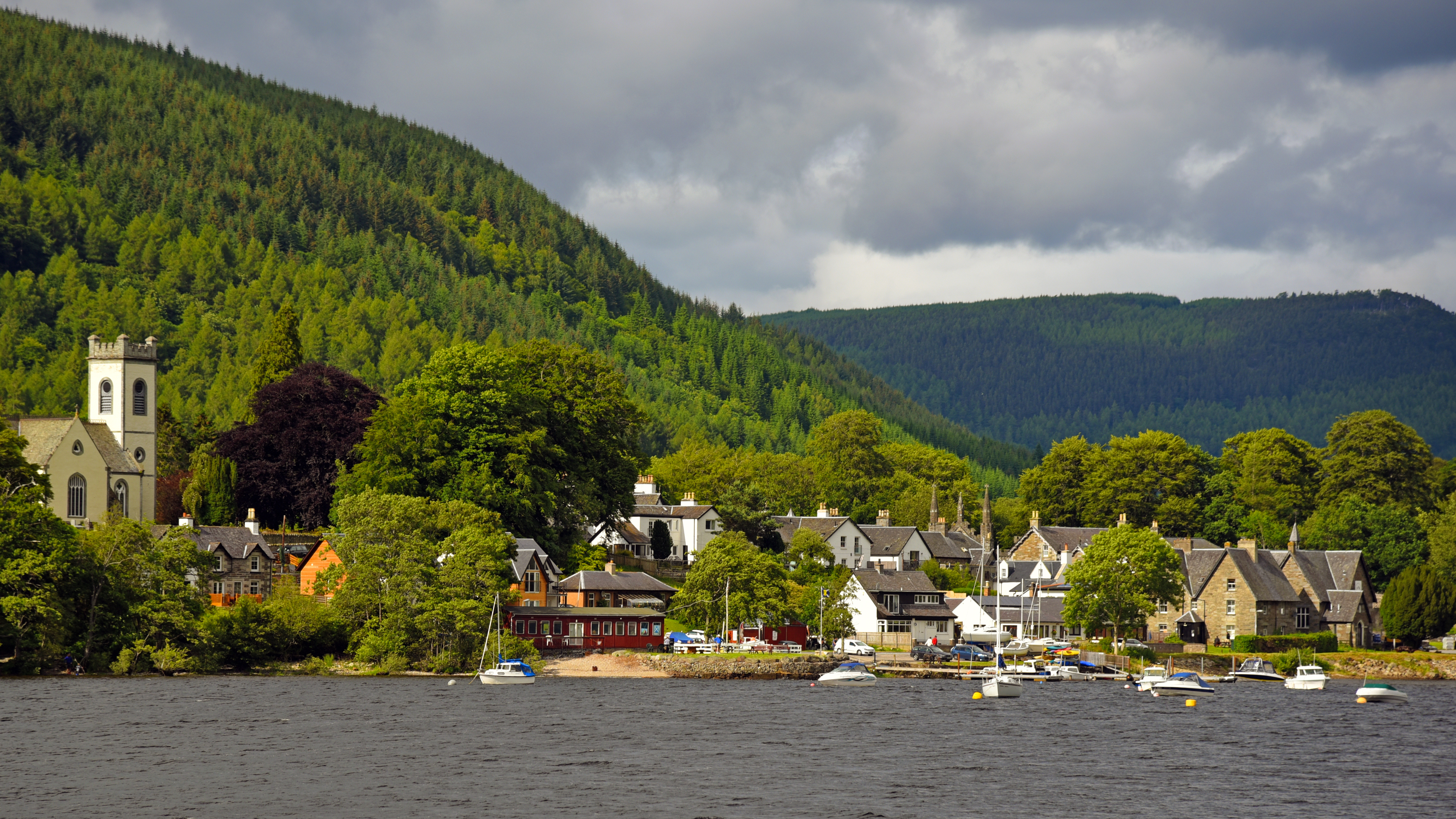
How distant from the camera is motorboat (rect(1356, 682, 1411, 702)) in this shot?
90.2m

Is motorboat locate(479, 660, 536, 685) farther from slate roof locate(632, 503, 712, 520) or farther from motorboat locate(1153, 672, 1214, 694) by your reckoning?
slate roof locate(632, 503, 712, 520)

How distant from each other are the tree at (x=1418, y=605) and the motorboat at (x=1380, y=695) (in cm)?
2240

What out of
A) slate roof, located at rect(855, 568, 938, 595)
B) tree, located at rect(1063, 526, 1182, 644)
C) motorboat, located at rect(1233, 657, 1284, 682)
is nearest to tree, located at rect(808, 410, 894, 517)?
slate roof, located at rect(855, 568, 938, 595)

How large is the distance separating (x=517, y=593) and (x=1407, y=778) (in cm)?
5512

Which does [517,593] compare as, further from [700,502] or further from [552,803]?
[700,502]

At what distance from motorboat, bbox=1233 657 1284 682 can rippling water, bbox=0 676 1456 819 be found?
58.0ft

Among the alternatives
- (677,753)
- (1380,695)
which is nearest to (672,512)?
(1380,695)

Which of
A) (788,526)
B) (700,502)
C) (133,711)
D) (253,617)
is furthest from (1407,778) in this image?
(700,502)

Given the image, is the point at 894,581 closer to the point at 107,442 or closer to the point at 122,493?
the point at 122,493

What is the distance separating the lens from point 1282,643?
11294cm

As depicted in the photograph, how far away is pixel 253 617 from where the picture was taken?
9025 centimetres

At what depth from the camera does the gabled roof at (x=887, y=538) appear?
465ft

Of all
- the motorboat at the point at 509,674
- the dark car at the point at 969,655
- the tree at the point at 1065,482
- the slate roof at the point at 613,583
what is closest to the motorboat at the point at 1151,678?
the dark car at the point at 969,655

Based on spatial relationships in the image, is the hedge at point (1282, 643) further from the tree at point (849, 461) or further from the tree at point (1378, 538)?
the tree at point (849, 461)
